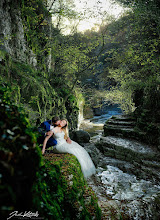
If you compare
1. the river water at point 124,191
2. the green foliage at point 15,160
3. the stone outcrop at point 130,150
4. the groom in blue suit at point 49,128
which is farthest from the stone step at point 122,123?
the green foliage at point 15,160

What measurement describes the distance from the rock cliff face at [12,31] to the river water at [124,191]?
21.3ft

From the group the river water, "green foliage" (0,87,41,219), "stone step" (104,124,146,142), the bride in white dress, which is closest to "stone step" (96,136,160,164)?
the river water

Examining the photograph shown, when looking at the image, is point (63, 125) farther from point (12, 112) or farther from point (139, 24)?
point (139, 24)

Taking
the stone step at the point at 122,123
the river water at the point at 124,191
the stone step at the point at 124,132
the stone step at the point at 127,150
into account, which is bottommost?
the river water at the point at 124,191

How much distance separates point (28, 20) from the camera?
6.50m

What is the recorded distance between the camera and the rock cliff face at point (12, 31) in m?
5.10

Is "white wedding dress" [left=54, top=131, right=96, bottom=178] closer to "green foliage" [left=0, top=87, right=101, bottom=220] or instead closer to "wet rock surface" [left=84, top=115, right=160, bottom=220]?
"wet rock surface" [left=84, top=115, right=160, bottom=220]

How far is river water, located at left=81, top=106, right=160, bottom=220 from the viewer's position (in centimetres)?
312

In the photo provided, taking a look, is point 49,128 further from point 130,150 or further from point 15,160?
point 130,150

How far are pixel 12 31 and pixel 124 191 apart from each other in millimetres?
8411

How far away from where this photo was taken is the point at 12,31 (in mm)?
5727

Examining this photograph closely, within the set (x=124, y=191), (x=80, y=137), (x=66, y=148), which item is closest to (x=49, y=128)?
(x=66, y=148)

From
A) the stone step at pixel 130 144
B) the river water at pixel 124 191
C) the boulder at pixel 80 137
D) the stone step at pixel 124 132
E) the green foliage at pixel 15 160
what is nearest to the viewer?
the green foliage at pixel 15 160

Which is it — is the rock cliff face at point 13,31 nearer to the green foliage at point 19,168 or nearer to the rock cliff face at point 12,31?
the rock cliff face at point 12,31
